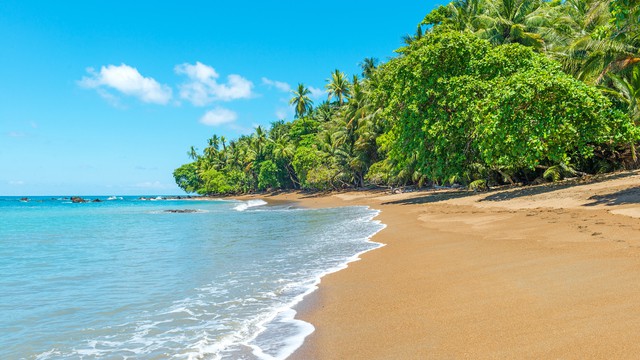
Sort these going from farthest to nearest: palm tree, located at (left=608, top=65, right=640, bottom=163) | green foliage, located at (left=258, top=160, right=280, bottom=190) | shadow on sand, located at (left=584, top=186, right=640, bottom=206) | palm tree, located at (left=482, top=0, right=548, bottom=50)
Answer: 1. green foliage, located at (left=258, top=160, right=280, bottom=190)
2. palm tree, located at (left=482, top=0, right=548, bottom=50)
3. palm tree, located at (left=608, top=65, right=640, bottom=163)
4. shadow on sand, located at (left=584, top=186, right=640, bottom=206)

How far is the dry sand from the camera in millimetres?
3684

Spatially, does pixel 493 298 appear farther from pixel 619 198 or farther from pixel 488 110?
pixel 488 110

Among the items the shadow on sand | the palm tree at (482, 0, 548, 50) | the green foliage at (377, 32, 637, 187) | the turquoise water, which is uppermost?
the palm tree at (482, 0, 548, 50)

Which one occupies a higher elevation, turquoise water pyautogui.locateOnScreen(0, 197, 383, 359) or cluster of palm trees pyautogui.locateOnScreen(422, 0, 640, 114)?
cluster of palm trees pyautogui.locateOnScreen(422, 0, 640, 114)

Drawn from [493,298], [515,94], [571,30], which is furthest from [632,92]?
[493,298]

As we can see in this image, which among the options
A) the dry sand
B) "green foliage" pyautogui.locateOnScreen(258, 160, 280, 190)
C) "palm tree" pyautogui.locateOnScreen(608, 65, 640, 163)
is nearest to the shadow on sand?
the dry sand

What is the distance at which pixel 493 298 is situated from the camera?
512cm

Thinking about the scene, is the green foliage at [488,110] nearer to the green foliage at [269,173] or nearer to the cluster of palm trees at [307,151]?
the cluster of palm trees at [307,151]

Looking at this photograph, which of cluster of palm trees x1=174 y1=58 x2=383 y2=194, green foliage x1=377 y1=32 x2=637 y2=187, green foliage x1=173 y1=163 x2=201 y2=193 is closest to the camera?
green foliage x1=377 y1=32 x2=637 y2=187

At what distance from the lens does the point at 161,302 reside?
6.71m

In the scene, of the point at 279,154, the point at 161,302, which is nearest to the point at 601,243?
the point at 161,302

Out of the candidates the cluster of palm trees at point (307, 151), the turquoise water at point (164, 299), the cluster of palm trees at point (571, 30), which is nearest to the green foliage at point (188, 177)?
the cluster of palm trees at point (307, 151)

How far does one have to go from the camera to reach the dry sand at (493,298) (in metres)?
3.68

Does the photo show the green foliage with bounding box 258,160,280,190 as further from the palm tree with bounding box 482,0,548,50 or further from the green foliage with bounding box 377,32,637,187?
the palm tree with bounding box 482,0,548,50
